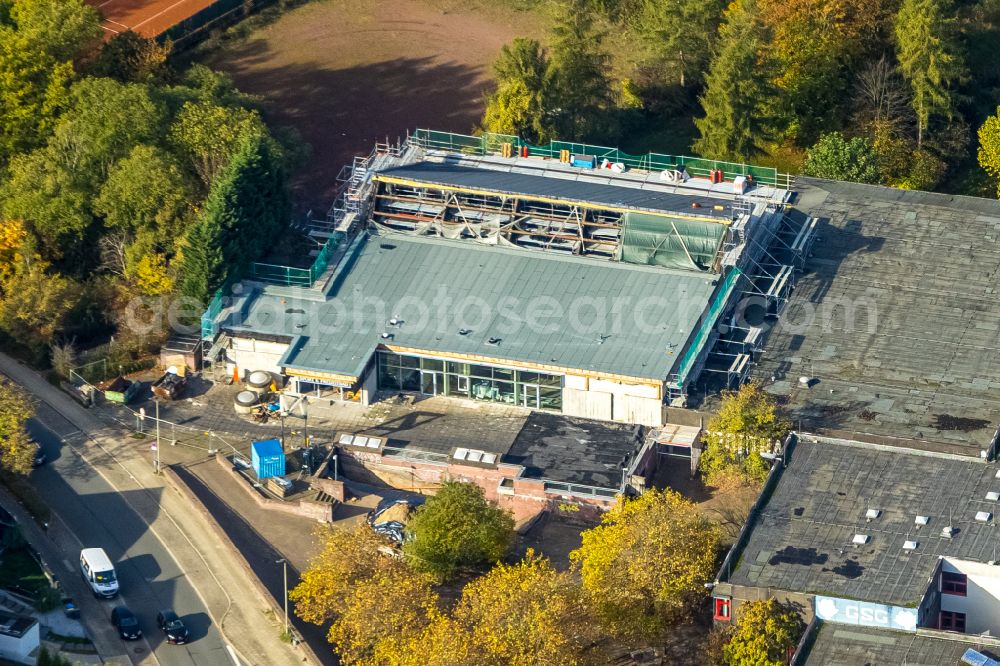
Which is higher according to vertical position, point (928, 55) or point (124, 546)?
point (928, 55)

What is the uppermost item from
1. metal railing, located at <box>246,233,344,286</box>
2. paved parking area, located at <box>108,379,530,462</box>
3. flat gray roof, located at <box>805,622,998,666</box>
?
metal railing, located at <box>246,233,344,286</box>

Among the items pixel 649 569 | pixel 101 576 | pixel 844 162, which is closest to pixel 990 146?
pixel 844 162

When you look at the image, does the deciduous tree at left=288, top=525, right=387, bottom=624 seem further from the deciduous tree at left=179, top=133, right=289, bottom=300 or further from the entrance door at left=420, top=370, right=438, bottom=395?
the deciduous tree at left=179, top=133, right=289, bottom=300

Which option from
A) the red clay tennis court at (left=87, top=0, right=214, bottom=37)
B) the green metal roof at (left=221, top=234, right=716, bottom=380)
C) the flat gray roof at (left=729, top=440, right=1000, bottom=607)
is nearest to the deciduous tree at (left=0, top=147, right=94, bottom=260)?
the green metal roof at (left=221, top=234, right=716, bottom=380)

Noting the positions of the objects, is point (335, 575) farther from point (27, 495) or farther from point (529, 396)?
point (529, 396)

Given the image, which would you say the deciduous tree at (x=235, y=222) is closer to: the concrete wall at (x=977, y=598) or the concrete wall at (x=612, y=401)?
the concrete wall at (x=612, y=401)

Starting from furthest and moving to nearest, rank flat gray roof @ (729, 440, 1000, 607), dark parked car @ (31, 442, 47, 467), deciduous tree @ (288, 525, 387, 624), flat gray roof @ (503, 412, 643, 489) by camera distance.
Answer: dark parked car @ (31, 442, 47, 467), flat gray roof @ (503, 412, 643, 489), deciduous tree @ (288, 525, 387, 624), flat gray roof @ (729, 440, 1000, 607)
